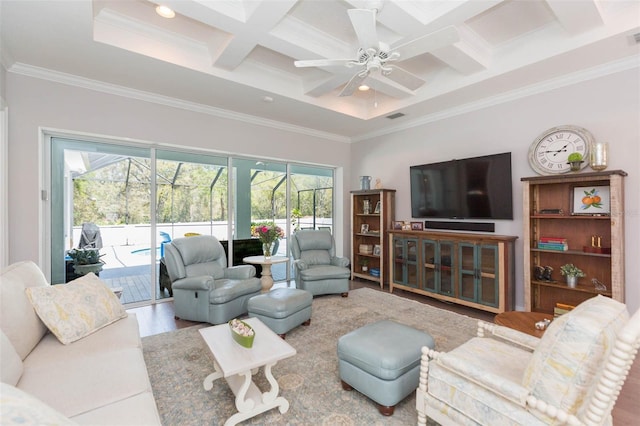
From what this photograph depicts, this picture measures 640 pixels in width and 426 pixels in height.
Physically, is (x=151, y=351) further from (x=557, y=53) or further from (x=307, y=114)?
(x=557, y=53)

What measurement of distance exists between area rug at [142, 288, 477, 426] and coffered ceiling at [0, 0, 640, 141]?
2.58 meters

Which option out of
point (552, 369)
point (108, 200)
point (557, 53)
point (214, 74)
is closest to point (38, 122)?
point (108, 200)

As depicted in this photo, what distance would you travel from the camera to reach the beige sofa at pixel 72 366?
4.31 feet

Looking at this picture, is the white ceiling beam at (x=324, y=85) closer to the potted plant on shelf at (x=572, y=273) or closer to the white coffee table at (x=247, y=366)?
the white coffee table at (x=247, y=366)

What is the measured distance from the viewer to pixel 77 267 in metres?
3.82

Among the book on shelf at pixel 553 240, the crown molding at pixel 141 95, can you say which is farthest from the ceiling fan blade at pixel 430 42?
the crown molding at pixel 141 95

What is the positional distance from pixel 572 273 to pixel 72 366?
172 inches

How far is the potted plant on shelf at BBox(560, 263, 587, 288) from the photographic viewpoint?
3244mm

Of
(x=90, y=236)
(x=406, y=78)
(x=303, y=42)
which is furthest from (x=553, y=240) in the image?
(x=90, y=236)

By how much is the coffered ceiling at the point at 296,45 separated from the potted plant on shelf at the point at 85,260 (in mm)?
2059

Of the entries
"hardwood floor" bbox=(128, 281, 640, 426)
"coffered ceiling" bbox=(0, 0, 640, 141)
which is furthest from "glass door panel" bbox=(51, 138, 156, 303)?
"coffered ceiling" bbox=(0, 0, 640, 141)

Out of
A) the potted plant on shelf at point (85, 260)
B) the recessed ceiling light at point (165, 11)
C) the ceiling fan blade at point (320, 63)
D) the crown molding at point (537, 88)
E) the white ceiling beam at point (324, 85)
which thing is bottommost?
the potted plant on shelf at point (85, 260)

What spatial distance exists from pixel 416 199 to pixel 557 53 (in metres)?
2.50

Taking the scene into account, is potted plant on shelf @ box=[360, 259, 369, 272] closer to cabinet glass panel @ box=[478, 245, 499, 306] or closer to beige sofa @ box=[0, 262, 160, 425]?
cabinet glass panel @ box=[478, 245, 499, 306]
